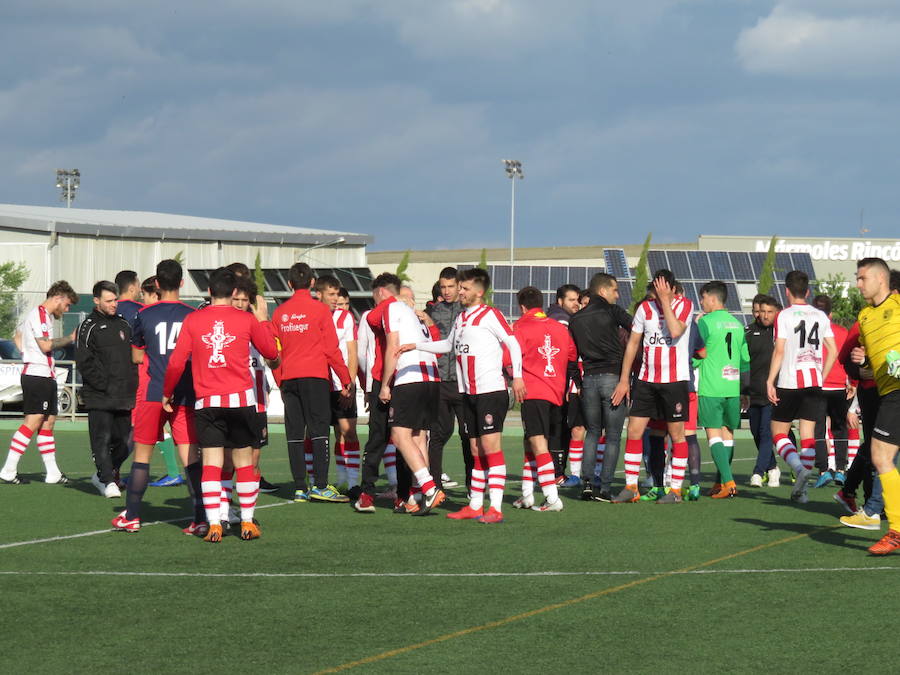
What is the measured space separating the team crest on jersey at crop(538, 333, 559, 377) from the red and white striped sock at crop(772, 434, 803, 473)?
2425 millimetres

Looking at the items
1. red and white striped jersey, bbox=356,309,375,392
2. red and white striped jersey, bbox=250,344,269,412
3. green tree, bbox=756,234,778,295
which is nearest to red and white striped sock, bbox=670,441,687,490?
red and white striped jersey, bbox=356,309,375,392

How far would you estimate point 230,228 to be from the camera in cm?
5672

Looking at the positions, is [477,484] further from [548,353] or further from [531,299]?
[531,299]

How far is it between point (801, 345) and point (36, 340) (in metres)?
7.92

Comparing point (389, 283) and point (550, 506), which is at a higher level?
point (389, 283)

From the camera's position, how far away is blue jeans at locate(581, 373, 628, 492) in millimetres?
11859

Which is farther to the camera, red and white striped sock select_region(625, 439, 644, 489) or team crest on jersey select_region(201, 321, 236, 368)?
red and white striped sock select_region(625, 439, 644, 489)

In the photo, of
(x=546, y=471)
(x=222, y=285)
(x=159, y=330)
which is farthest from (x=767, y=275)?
(x=222, y=285)

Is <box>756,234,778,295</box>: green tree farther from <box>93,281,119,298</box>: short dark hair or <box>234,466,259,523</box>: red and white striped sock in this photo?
<box>234,466,259,523</box>: red and white striped sock

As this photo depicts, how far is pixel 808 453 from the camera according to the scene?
12086mm

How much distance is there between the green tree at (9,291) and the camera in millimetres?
37688

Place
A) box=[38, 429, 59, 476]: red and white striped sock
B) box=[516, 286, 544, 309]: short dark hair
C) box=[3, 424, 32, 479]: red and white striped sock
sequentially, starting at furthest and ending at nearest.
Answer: box=[38, 429, 59, 476]: red and white striped sock, box=[3, 424, 32, 479]: red and white striped sock, box=[516, 286, 544, 309]: short dark hair

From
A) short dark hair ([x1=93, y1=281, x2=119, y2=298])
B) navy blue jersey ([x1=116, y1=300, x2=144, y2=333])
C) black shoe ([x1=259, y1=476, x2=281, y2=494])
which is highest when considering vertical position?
short dark hair ([x1=93, y1=281, x2=119, y2=298])

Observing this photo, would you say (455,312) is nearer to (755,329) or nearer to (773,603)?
(755,329)
